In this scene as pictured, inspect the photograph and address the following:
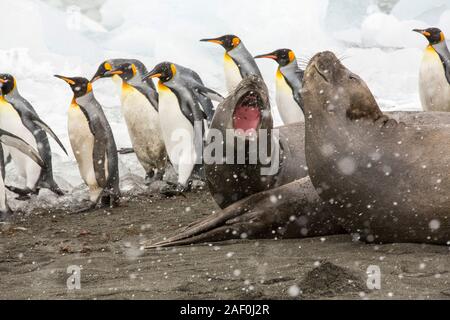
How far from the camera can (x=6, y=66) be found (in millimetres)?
17062

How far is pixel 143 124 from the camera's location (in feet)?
26.6

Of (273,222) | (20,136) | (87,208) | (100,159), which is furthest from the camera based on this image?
(20,136)

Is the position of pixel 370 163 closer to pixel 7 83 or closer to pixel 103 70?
pixel 7 83

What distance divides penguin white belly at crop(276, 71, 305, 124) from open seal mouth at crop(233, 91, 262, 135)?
4.73 metres

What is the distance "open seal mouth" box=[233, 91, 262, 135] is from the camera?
4156 millimetres

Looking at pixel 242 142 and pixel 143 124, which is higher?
pixel 143 124

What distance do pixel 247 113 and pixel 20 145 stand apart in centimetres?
295

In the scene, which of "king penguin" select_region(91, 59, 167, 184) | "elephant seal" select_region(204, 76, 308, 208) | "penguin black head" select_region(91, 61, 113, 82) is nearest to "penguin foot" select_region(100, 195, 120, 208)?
"king penguin" select_region(91, 59, 167, 184)

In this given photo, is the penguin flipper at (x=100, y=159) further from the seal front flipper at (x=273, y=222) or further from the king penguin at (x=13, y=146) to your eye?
the seal front flipper at (x=273, y=222)

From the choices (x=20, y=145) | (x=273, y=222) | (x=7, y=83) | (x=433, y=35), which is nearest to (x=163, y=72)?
(x=7, y=83)

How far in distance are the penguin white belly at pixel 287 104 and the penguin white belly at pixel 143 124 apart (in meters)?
1.70

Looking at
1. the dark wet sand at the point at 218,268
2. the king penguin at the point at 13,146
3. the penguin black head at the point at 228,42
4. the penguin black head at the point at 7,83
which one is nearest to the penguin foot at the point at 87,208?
the king penguin at the point at 13,146

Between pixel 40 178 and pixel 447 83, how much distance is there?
5.27 metres
